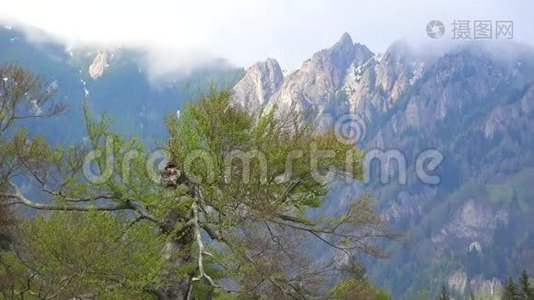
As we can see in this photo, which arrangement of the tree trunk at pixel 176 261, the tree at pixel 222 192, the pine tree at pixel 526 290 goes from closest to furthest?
the tree at pixel 222 192
the tree trunk at pixel 176 261
the pine tree at pixel 526 290

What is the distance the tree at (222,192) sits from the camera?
638 inches

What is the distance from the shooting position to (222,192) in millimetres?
16219

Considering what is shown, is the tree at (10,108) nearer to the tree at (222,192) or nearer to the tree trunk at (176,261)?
the tree at (222,192)

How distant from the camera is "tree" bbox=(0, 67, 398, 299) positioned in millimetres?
16203

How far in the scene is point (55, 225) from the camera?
15.1 m

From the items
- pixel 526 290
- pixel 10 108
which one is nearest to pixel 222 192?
pixel 10 108

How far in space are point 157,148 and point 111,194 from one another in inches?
79.3

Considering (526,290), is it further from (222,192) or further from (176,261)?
(222,192)

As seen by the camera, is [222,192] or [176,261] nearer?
[222,192]

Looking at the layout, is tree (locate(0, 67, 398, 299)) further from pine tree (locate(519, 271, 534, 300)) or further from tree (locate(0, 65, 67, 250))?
pine tree (locate(519, 271, 534, 300))

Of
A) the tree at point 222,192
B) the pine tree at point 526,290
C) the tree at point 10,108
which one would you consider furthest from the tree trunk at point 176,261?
the pine tree at point 526,290

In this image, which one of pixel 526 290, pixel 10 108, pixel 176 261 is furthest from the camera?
pixel 526 290

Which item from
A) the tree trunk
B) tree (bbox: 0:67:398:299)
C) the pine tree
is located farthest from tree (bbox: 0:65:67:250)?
the pine tree

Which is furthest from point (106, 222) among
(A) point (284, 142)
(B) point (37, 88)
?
(B) point (37, 88)
